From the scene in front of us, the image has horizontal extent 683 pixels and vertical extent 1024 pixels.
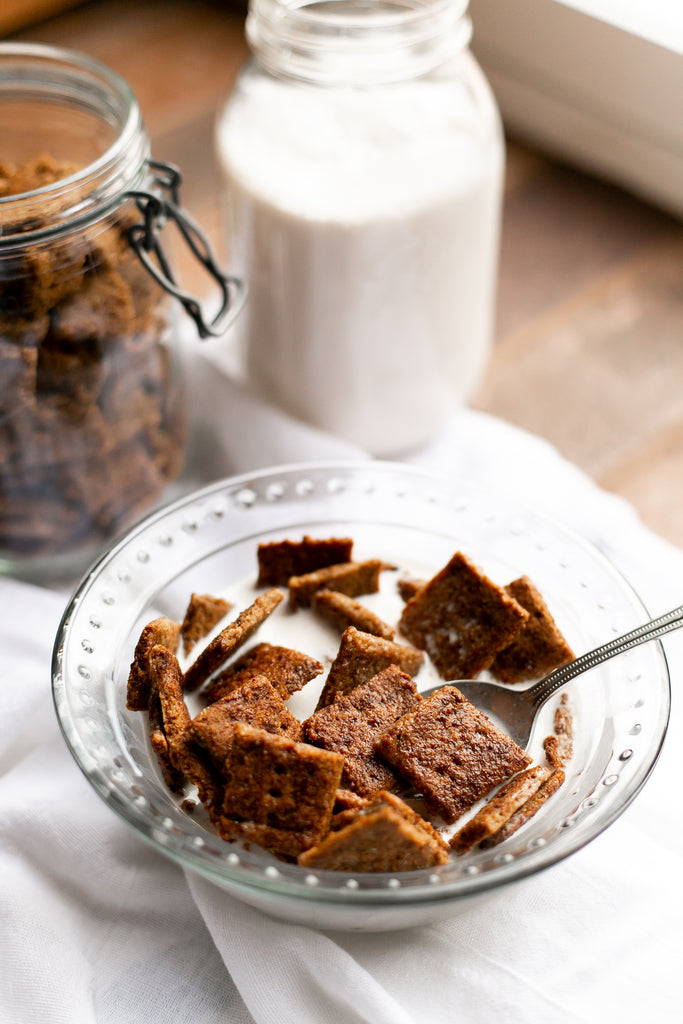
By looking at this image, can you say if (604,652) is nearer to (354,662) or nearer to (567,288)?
(354,662)

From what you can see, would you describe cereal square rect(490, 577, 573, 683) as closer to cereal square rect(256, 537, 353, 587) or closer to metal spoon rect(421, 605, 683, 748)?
metal spoon rect(421, 605, 683, 748)

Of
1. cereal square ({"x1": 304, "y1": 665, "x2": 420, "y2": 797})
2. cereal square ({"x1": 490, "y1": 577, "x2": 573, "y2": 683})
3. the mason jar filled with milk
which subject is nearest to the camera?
cereal square ({"x1": 304, "y1": 665, "x2": 420, "y2": 797})

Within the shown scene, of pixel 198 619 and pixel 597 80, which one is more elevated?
pixel 597 80

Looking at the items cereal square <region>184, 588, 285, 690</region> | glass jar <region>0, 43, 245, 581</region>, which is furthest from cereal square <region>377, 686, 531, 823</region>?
glass jar <region>0, 43, 245, 581</region>

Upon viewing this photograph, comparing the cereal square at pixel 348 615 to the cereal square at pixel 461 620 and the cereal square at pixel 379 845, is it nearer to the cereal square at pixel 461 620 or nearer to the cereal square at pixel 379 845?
the cereal square at pixel 461 620

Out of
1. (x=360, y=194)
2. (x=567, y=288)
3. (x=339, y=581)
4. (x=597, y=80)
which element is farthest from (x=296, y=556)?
(x=597, y=80)

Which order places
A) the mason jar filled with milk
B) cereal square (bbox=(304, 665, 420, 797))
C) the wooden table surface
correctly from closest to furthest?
cereal square (bbox=(304, 665, 420, 797)) → the mason jar filled with milk → the wooden table surface
